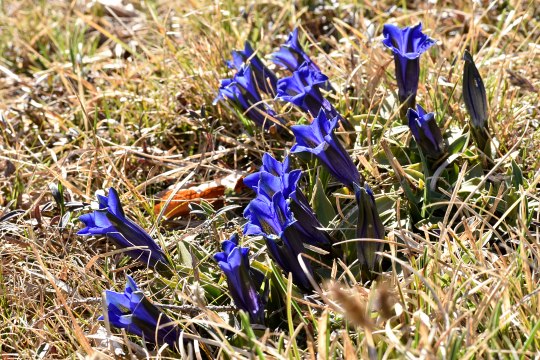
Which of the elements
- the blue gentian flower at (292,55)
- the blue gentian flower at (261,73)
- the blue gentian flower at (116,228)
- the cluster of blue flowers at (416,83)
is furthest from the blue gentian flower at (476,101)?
the blue gentian flower at (116,228)

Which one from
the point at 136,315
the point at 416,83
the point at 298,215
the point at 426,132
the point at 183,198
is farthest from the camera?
the point at 183,198

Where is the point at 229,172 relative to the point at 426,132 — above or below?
below

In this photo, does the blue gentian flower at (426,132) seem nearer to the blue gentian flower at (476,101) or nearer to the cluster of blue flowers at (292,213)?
the cluster of blue flowers at (292,213)

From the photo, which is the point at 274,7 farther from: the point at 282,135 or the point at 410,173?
the point at 410,173

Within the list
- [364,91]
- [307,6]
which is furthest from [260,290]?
[307,6]

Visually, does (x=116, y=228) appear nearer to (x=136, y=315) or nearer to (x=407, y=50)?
(x=136, y=315)

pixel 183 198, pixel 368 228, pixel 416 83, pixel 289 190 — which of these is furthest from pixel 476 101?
pixel 183 198

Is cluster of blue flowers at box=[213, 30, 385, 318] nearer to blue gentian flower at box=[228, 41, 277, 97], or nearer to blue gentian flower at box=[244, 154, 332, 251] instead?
blue gentian flower at box=[244, 154, 332, 251]
